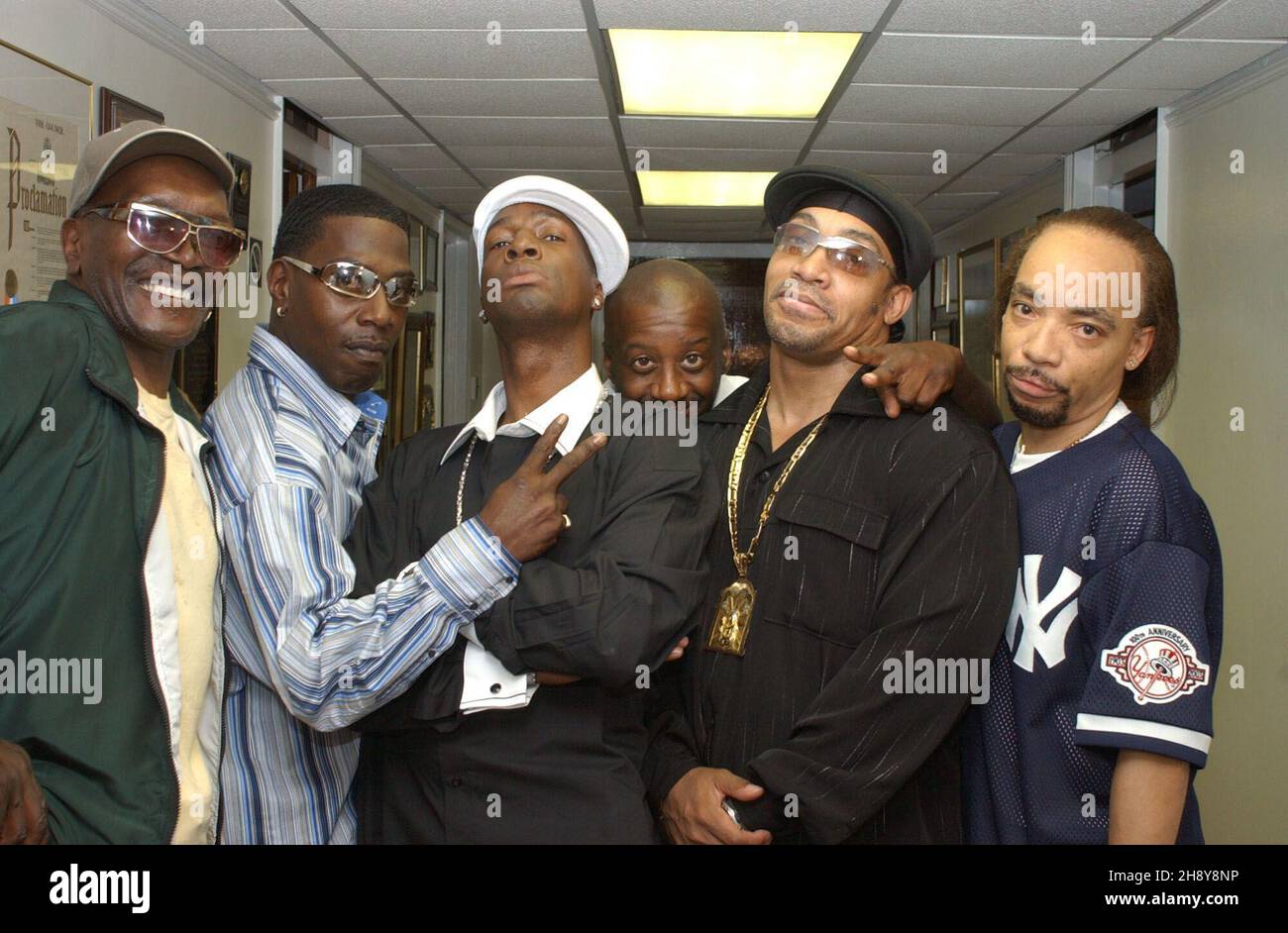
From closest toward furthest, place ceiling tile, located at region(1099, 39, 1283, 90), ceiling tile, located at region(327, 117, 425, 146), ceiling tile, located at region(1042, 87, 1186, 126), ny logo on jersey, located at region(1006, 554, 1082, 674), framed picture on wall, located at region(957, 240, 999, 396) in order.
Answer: ny logo on jersey, located at region(1006, 554, 1082, 674), ceiling tile, located at region(1099, 39, 1283, 90), ceiling tile, located at region(1042, 87, 1186, 126), ceiling tile, located at region(327, 117, 425, 146), framed picture on wall, located at region(957, 240, 999, 396)

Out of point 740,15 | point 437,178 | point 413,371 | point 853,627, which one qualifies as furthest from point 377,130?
point 853,627

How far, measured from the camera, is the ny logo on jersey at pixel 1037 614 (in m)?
1.58

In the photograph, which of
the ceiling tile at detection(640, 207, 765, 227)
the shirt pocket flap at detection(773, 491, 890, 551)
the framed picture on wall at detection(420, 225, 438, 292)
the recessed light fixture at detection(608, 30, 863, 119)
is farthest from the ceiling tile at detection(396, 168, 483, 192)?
the shirt pocket flap at detection(773, 491, 890, 551)

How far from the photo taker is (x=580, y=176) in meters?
6.40

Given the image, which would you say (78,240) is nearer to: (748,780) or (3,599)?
(3,599)

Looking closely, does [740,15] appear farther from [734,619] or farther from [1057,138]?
[734,619]

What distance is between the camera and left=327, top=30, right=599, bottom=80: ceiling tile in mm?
3844

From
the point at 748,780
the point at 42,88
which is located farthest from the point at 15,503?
the point at 42,88

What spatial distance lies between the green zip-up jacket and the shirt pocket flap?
94 cm

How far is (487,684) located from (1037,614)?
2.68 feet

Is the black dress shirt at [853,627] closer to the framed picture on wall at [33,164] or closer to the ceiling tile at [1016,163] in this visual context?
the framed picture on wall at [33,164]

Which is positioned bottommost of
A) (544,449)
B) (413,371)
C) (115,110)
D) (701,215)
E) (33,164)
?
(544,449)

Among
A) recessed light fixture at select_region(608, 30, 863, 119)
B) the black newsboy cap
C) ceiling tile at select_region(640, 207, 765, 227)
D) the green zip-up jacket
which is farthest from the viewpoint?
ceiling tile at select_region(640, 207, 765, 227)

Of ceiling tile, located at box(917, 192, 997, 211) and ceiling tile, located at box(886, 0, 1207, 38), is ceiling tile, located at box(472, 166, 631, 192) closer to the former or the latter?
ceiling tile, located at box(917, 192, 997, 211)
